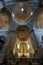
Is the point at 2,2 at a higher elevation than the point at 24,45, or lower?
higher

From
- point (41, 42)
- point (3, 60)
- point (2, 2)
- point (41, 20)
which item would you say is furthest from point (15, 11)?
point (3, 60)

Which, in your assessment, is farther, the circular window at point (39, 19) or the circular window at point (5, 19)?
the circular window at point (5, 19)

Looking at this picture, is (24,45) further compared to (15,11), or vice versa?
(24,45)

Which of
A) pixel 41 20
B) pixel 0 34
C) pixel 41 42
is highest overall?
pixel 41 20

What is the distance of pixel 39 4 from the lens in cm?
2066

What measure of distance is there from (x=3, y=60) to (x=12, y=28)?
471cm

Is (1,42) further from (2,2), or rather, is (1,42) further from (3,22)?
(2,2)

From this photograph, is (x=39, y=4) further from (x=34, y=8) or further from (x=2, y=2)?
(x=2, y=2)

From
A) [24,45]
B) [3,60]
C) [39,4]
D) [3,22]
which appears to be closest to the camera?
[3,60]

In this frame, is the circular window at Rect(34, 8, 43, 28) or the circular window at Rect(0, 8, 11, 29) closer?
the circular window at Rect(34, 8, 43, 28)

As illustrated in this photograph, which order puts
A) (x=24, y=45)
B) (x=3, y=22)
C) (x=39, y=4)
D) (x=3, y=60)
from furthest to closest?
(x=24, y=45) < (x=3, y=22) < (x=39, y=4) < (x=3, y=60)

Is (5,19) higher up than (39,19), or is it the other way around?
(5,19)

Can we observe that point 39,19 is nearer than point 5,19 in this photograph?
Yes

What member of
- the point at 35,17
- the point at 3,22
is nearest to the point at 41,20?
the point at 35,17
